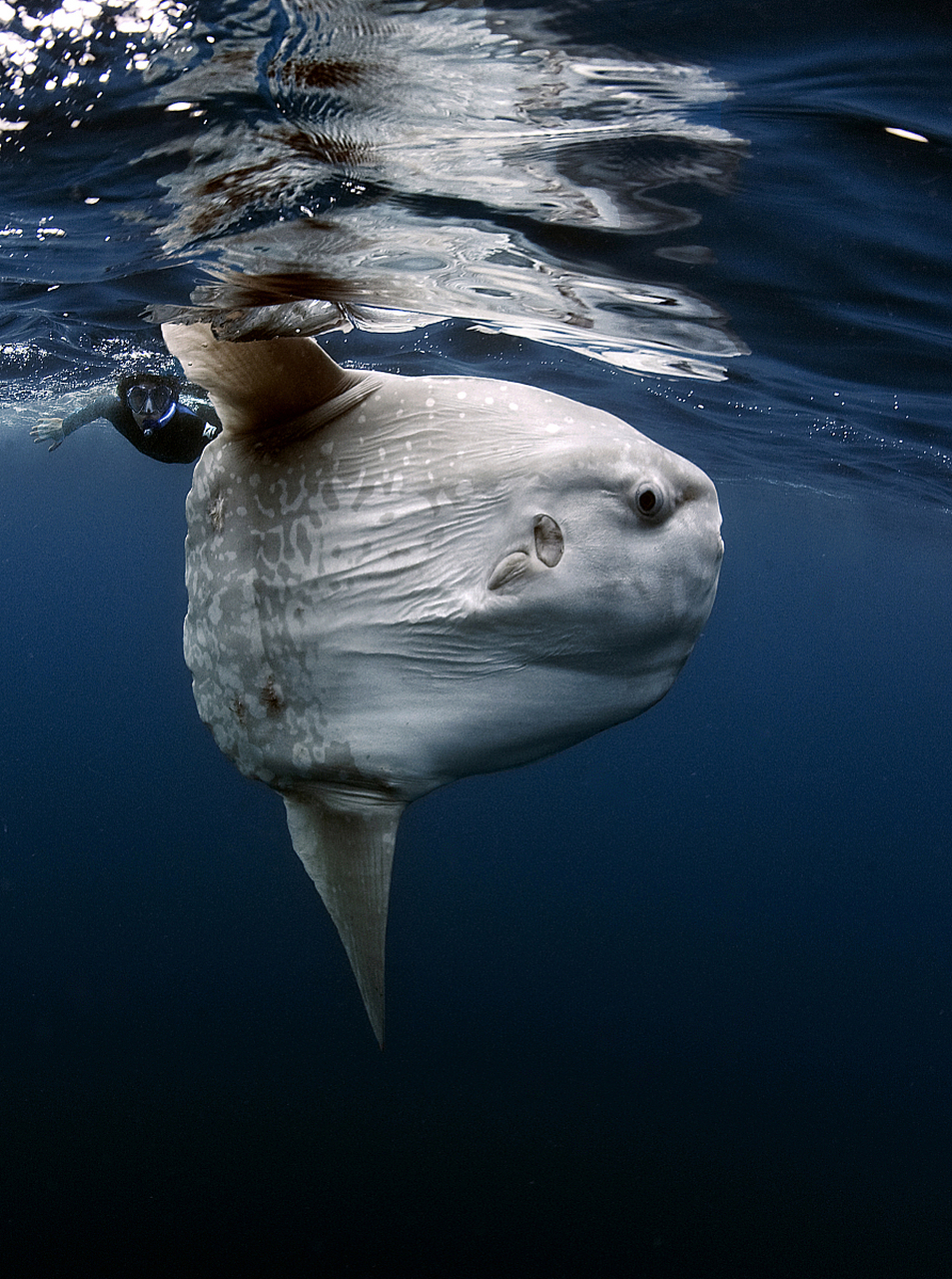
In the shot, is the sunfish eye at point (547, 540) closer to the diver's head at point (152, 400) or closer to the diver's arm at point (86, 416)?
the diver's head at point (152, 400)

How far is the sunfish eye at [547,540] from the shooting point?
6.63 feet

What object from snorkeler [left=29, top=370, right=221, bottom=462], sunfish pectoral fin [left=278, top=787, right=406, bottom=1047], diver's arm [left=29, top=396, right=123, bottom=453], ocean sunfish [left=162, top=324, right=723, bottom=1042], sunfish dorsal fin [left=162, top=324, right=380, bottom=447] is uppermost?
sunfish dorsal fin [left=162, top=324, right=380, bottom=447]

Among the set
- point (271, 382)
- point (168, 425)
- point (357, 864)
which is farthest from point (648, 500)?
point (168, 425)

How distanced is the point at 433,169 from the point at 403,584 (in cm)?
272

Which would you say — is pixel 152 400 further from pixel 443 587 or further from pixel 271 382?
pixel 443 587

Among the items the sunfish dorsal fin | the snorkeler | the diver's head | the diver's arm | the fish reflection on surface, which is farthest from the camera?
the diver's arm

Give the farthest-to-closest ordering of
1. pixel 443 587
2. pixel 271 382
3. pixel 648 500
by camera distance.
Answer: pixel 271 382 < pixel 443 587 < pixel 648 500

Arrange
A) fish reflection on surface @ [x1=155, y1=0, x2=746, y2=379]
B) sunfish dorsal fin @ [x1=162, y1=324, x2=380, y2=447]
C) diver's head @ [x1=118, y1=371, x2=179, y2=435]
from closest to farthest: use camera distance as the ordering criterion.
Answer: sunfish dorsal fin @ [x1=162, y1=324, x2=380, y2=447]
fish reflection on surface @ [x1=155, y1=0, x2=746, y2=379]
diver's head @ [x1=118, y1=371, x2=179, y2=435]

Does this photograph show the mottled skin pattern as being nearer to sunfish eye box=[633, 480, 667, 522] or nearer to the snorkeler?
sunfish eye box=[633, 480, 667, 522]

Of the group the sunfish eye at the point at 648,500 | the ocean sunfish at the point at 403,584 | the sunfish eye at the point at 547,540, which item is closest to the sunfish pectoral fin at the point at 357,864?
the ocean sunfish at the point at 403,584

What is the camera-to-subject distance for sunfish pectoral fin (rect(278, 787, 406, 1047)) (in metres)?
2.38

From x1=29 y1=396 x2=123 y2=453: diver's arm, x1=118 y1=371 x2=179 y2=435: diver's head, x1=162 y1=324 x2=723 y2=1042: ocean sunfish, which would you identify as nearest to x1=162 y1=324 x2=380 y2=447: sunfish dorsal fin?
x1=162 y1=324 x2=723 y2=1042: ocean sunfish

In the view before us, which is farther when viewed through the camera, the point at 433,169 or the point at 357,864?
the point at 433,169

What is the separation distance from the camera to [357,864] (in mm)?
2428
